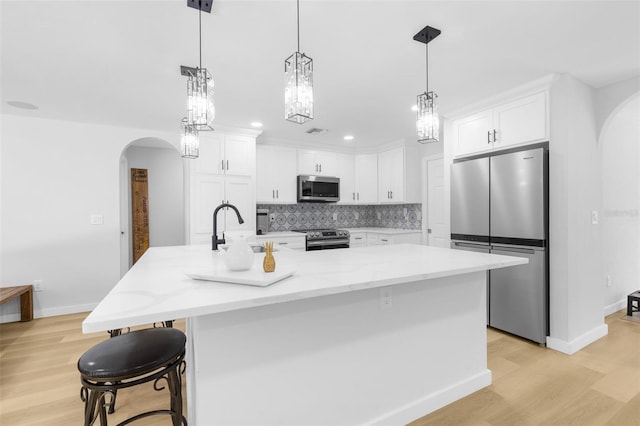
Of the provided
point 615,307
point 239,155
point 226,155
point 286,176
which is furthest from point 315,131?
point 615,307

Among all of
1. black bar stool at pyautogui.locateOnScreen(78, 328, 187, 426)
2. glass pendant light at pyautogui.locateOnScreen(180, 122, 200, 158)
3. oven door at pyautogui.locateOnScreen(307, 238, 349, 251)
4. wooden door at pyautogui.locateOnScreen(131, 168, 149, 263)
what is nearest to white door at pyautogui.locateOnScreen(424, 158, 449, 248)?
oven door at pyautogui.locateOnScreen(307, 238, 349, 251)

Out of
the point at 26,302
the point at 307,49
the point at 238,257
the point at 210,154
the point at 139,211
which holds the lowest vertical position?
the point at 26,302

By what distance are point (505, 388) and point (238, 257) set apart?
207 centimetres

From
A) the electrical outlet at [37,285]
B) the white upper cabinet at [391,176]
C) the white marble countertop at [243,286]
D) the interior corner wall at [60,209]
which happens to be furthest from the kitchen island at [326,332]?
the white upper cabinet at [391,176]

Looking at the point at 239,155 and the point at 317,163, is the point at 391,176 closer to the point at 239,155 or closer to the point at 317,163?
the point at 317,163

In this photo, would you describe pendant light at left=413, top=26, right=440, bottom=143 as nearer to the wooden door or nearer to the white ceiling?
the white ceiling

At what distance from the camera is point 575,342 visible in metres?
2.64

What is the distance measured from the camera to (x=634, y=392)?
6.77ft

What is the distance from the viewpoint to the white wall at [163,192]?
5430 millimetres

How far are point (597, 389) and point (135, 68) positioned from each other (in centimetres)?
415

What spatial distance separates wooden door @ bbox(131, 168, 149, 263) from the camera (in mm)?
5316

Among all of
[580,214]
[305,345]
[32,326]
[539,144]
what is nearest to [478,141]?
[539,144]

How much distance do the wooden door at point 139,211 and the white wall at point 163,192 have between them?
6 centimetres

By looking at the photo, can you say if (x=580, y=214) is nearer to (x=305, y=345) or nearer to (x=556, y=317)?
(x=556, y=317)
